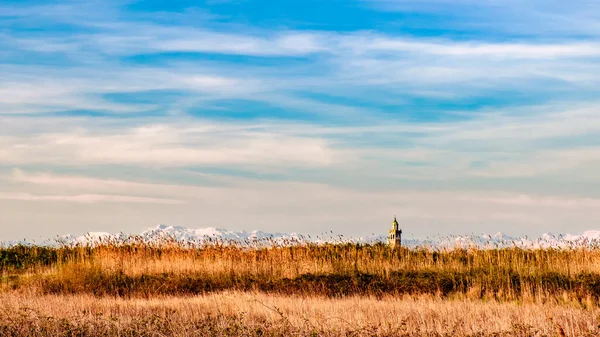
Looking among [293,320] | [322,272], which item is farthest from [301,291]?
[293,320]

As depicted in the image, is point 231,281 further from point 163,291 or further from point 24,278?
point 24,278

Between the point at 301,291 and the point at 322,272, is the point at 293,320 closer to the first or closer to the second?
the point at 301,291

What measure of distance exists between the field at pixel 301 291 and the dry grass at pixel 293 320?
4 cm

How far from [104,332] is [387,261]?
13.1m

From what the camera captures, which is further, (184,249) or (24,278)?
(184,249)

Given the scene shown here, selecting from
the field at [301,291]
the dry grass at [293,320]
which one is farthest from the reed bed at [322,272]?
the dry grass at [293,320]

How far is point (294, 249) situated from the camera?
2545cm

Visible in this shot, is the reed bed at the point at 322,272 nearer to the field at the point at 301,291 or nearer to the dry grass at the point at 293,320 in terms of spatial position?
the field at the point at 301,291

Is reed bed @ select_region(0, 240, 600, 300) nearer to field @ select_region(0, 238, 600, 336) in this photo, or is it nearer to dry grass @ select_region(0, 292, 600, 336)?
field @ select_region(0, 238, 600, 336)

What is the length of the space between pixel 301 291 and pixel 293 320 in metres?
8.14

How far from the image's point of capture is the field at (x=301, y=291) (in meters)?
12.0

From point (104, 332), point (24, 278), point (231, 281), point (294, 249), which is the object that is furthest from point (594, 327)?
point (24, 278)

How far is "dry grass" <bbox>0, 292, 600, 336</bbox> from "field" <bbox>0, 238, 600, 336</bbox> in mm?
37

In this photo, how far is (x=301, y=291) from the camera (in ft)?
68.7
